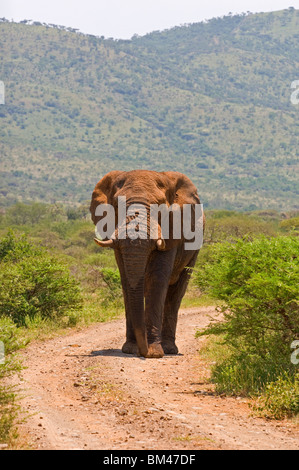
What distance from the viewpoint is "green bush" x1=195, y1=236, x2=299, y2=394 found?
9297mm

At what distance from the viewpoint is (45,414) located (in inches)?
302

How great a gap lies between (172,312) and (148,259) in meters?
1.87

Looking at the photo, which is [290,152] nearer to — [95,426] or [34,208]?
[34,208]

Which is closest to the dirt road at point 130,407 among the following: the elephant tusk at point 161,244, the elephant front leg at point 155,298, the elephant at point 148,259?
the elephant front leg at point 155,298

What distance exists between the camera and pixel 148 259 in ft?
39.3

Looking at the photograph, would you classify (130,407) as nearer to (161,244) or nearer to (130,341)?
(130,341)

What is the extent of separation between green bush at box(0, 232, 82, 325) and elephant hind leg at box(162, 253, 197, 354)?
3441 mm

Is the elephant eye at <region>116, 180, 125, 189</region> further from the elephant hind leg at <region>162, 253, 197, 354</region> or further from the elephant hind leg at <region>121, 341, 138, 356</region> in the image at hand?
the elephant hind leg at <region>121, 341, 138, 356</region>

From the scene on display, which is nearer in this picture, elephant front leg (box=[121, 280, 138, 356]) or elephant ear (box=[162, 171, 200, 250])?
elephant front leg (box=[121, 280, 138, 356])

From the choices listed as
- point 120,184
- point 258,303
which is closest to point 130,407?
point 258,303

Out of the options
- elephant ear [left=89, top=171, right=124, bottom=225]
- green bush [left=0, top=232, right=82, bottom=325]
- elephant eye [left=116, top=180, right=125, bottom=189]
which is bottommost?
green bush [left=0, top=232, right=82, bottom=325]

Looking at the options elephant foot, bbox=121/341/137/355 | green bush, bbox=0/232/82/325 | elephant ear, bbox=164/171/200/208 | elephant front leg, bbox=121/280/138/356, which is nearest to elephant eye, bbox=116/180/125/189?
elephant ear, bbox=164/171/200/208

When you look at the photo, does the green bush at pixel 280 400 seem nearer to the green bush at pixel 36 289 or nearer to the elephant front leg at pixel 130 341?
the elephant front leg at pixel 130 341

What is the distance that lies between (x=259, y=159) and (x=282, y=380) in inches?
7428
